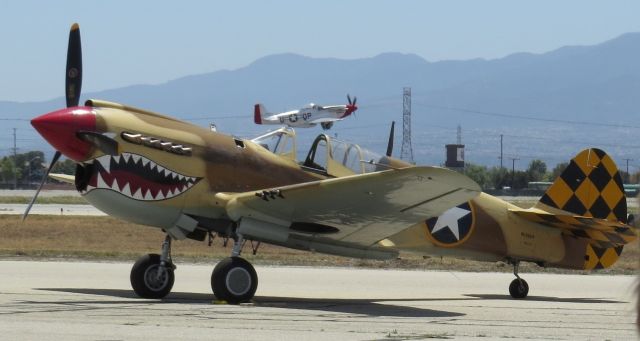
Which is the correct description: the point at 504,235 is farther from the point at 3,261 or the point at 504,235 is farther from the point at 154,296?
the point at 3,261

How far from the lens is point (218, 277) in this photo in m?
13.9

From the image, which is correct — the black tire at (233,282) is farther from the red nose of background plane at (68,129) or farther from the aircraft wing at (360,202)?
the red nose of background plane at (68,129)

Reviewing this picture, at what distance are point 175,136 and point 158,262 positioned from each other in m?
1.85

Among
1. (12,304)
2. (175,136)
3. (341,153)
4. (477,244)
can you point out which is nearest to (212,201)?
(175,136)

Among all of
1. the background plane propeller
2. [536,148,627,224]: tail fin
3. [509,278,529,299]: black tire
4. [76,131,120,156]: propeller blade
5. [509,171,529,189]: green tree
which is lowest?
[509,171,529,189]: green tree

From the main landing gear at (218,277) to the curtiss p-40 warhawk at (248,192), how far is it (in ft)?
0.05

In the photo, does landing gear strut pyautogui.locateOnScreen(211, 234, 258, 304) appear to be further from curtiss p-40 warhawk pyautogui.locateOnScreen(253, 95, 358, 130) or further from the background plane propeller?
curtiss p-40 warhawk pyautogui.locateOnScreen(253, 95, 358, 130)

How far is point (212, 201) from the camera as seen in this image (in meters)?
14.4

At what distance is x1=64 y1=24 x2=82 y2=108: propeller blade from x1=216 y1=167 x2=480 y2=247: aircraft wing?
252cm

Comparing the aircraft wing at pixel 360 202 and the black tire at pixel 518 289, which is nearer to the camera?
the aircraft wing at pixel 360 202

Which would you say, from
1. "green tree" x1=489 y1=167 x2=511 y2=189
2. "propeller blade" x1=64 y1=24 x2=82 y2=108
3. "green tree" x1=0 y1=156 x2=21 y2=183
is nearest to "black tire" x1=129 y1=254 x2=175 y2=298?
"propeller blade" x1=64 y1=24 x2=82 y2=108

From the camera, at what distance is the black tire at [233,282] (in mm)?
13891

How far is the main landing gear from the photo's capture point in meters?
13.9

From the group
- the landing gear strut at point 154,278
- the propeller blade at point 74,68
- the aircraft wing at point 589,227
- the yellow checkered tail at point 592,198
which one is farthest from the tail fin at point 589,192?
the propeller blade at point 74,68
